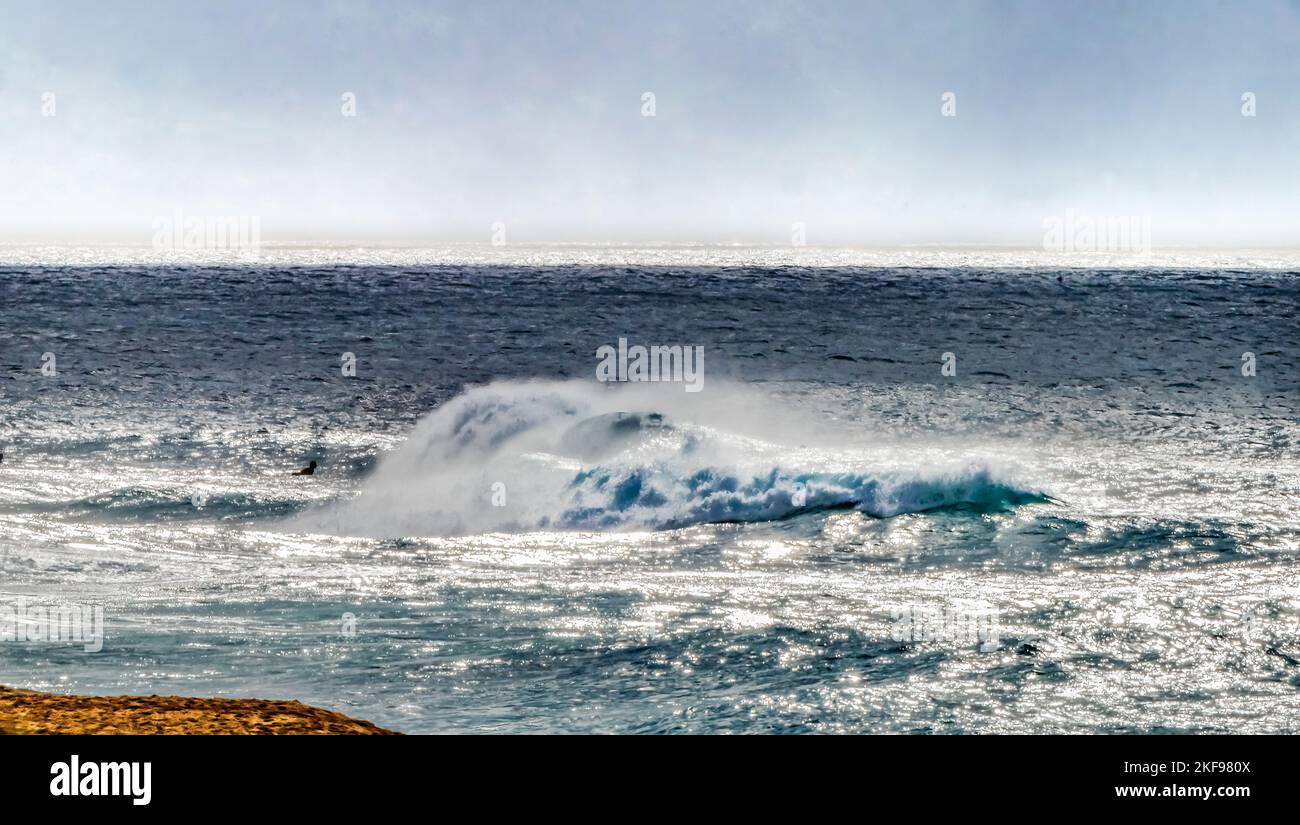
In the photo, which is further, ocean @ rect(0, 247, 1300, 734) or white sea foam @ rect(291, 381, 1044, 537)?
white sea foam @ rect(291, 381, 1044, 537)

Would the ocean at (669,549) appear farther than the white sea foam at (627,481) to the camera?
No

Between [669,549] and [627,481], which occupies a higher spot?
[627,481]

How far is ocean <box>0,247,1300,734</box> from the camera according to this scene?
30.8 ft

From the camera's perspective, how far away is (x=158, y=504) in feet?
57.6

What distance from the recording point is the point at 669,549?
14.9 meters

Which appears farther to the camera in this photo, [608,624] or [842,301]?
[842,301]

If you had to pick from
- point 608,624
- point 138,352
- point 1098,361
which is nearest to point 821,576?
point 608,624

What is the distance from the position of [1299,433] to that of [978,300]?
56.0 m

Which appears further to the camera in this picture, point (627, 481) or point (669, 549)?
point (627, 481)

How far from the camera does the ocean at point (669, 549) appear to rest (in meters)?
9.38
